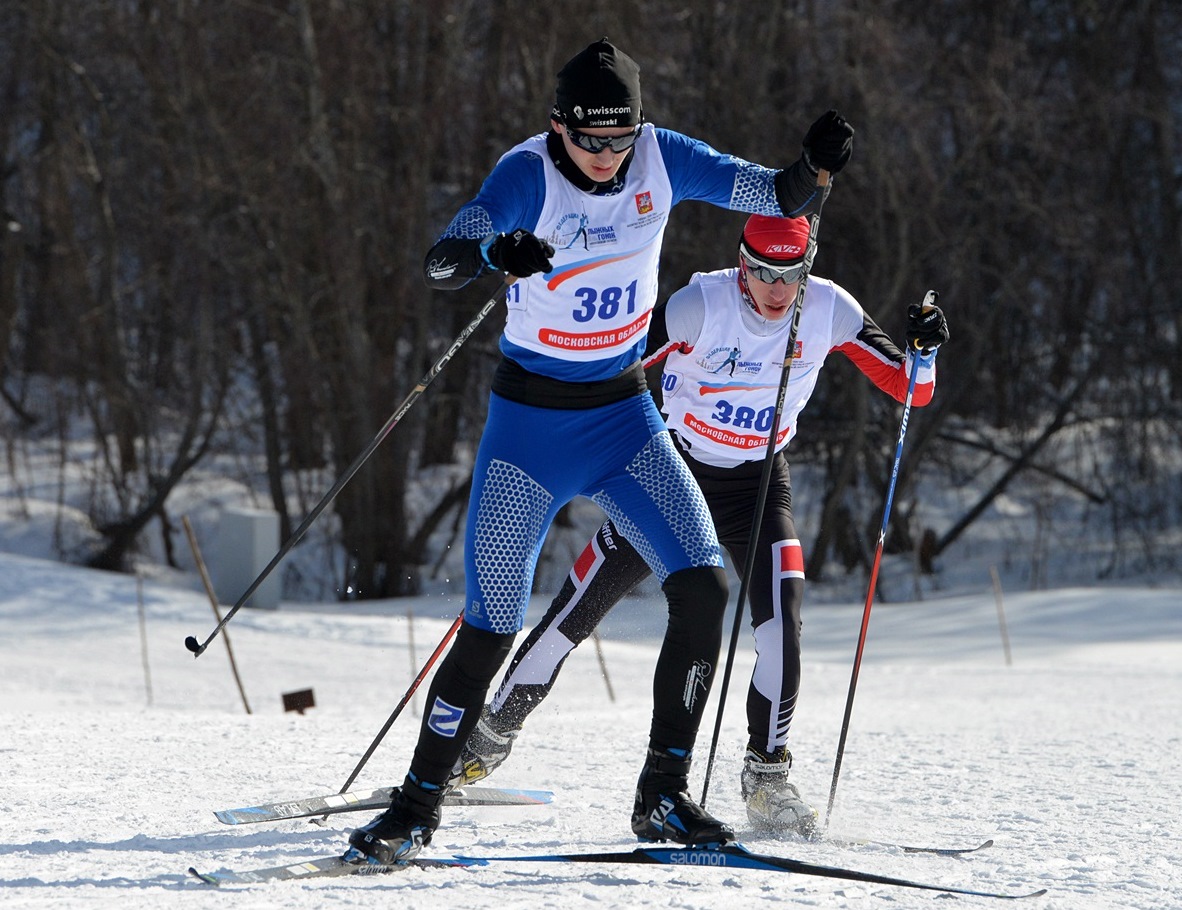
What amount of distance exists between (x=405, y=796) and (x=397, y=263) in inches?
473

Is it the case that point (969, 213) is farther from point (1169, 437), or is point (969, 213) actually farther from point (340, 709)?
point (340, 709)

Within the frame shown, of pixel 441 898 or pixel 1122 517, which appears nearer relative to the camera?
pixel 441 898

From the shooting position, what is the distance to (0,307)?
58.1 ft

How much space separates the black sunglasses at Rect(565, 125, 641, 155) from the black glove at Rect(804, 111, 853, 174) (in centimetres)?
44

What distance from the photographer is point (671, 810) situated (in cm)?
316

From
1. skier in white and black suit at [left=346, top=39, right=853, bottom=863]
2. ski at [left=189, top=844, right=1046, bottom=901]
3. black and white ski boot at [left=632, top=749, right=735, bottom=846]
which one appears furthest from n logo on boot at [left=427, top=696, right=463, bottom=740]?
black and white ski boot at [left=632, top=749, right=735, bottom=846]

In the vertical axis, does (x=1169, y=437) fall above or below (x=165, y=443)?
above

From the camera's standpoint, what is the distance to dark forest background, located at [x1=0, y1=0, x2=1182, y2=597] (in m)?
14.0

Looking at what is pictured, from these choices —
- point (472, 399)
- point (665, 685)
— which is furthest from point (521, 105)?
point (665, 685)

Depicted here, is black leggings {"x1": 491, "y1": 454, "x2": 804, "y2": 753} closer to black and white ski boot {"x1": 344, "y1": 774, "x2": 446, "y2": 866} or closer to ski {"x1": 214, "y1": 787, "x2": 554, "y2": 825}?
ski {"x1": 214, "y1": 787, "x2": 554, "y2": 825}

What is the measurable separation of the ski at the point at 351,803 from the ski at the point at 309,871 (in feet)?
1.12

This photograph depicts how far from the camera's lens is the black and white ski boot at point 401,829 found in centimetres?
297

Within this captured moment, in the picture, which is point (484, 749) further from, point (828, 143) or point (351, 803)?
point (828, 143)

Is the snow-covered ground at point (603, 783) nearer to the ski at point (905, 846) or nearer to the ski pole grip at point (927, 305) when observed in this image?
the ski at point (905, 846)
